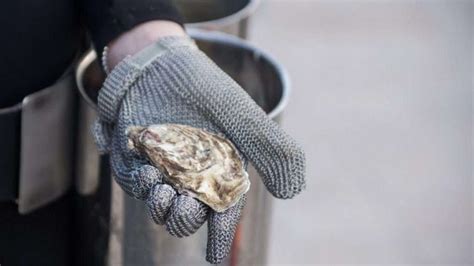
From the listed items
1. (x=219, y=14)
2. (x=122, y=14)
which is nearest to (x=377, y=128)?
(x=219, y=14)

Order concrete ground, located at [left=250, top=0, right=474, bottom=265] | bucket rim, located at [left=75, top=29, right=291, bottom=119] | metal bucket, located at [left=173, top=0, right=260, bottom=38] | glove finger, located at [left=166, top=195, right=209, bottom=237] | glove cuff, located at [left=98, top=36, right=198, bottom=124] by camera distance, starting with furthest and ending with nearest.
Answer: concrete ground, located at [left=250, top=0, right=474, bottom=265] → metal bucket, located at [left=173, top=0, right=260, bottom=38] → bucket rim, located at [left=75, top=29, right=291, bottom=119] → glove cuff, located at [left=98, top=36, right=198, bottom=124] → glove finger, located at [left=166, top=195, right=209, bottom=237]

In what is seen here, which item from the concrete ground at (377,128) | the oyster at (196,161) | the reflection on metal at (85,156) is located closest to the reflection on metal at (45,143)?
the reflection on metal at (85,156)

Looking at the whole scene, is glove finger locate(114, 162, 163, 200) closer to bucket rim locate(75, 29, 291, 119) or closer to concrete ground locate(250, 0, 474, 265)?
bucket rim locate(75, 29, 291, 119)

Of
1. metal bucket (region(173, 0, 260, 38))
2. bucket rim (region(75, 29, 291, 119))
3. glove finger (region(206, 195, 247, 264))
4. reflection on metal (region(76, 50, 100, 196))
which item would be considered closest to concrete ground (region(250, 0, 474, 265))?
metal bucket (region(173, 0, 260, 38))

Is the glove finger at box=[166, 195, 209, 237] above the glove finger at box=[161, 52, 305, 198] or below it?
below

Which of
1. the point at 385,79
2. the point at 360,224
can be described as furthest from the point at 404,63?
the point at 360,224

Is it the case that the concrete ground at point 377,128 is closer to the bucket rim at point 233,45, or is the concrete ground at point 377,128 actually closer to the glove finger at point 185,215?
the bucket rim at point 233,45
